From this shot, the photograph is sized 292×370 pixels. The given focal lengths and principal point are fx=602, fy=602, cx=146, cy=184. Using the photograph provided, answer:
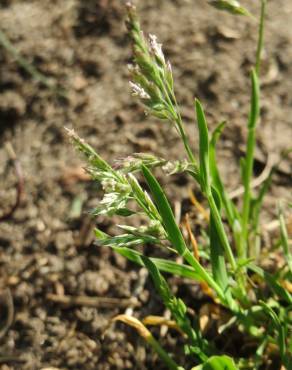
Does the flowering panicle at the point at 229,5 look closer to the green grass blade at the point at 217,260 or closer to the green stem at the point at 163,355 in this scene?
the green grass blade at the point at 217,260

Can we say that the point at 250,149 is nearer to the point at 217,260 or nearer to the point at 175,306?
the point at 217,260

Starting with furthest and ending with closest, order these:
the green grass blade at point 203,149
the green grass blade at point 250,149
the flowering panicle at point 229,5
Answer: the green grass blade at point 250,149 → the flowering panicle at point 229,5 → the green grass blade at point 203,149

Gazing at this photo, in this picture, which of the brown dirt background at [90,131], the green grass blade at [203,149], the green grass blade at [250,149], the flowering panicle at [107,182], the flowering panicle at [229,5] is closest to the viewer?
the flowering panicle at [107,182]

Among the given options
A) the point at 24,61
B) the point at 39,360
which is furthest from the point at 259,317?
the point at 24,61

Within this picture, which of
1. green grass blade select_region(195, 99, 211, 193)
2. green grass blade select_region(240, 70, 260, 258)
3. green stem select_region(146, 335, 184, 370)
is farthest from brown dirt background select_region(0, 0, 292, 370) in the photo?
green grass blade select_region(195, 99, 211, 193)

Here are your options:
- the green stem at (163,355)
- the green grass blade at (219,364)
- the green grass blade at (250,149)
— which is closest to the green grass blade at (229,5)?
the green grass blade at (250,149)

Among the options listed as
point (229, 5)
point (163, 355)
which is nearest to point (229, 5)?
point (229, 5)
